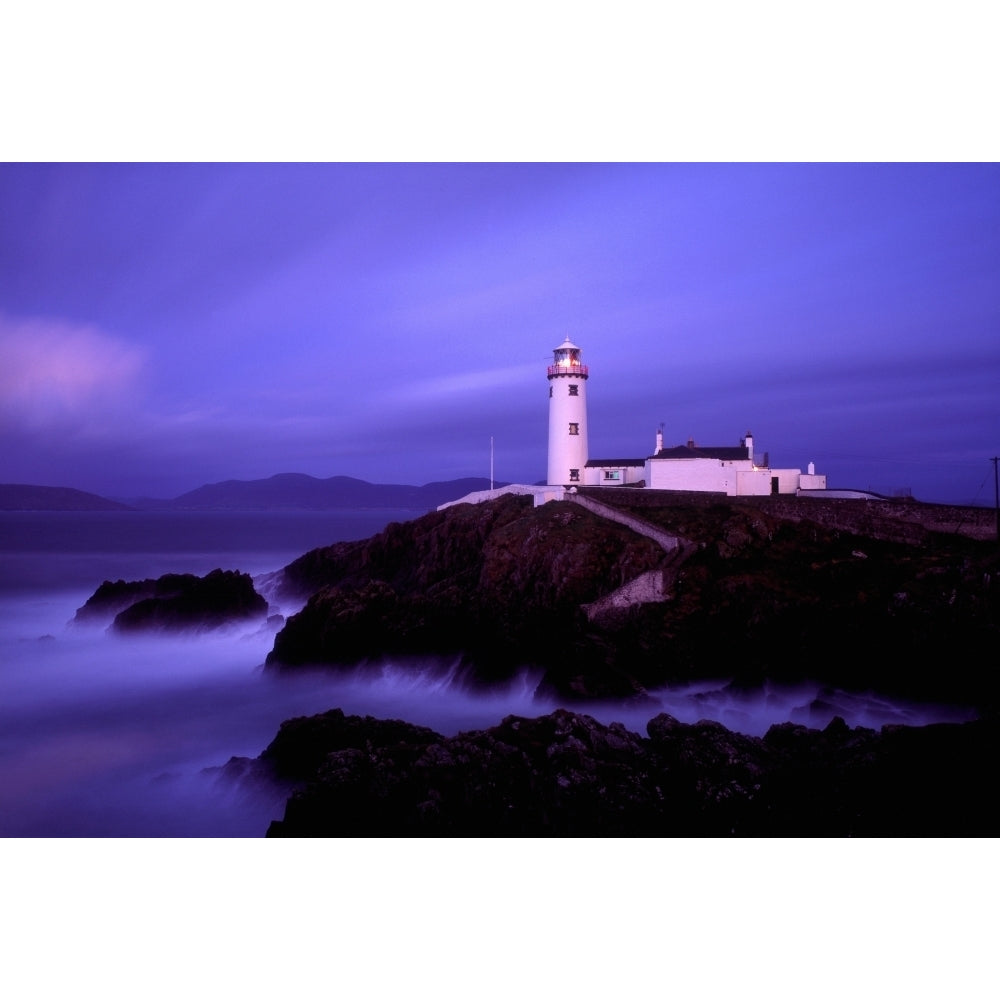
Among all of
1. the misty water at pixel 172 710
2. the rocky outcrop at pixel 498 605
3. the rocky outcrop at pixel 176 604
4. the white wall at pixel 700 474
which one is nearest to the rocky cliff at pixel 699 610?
the rocky outcrop at pixel 498 605

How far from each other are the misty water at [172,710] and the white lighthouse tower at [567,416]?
5.04m

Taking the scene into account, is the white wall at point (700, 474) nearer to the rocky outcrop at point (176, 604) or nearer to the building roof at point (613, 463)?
the building roof at point (613, 463)

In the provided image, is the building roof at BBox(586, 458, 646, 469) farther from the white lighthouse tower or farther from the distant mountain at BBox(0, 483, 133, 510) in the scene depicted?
the distant mountain at BBox(0, 483, 133, 510)

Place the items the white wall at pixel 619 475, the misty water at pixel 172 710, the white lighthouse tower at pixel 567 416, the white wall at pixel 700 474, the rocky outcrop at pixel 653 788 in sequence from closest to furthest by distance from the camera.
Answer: the rocky outcrop at pixel 653 788 → the misty water at pixel 172 710 → the white wall at pixel 700 474 → the white wall at pixel 619 475 → the white lighthouse tower at pixel 567 416

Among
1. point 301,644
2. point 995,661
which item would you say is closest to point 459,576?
point 301,644

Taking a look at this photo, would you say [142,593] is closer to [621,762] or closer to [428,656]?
[428,656]

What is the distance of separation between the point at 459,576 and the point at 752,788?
5.02 meters

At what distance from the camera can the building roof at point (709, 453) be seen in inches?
375

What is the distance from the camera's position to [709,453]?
966 cm

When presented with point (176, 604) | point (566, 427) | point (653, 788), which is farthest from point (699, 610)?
point (176, 604)

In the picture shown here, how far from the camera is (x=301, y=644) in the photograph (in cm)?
748

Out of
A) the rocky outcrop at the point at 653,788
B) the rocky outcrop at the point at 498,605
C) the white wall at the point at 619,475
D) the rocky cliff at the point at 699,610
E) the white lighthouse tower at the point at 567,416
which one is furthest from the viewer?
the white lighthouse tower at the point at 567,416

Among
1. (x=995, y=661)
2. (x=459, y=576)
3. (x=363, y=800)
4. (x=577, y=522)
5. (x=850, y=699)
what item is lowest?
(x=363, y=800)

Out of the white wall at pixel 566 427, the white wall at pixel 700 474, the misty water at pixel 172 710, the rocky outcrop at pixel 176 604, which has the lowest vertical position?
the misty water at pixel 172 710
